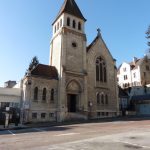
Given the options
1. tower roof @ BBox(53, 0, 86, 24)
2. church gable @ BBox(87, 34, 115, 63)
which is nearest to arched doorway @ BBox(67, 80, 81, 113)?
church gable @ BBox(87, 34, 115, 63)

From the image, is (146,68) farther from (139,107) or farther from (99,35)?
(99,35)

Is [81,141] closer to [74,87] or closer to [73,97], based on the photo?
[74,87]

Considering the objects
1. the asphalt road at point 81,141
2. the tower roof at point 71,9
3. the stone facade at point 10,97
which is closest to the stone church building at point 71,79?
the tower roof at point 71,9

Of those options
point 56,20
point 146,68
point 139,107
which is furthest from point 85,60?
point 146,68

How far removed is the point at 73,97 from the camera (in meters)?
37.1

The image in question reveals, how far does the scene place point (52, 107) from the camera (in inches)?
1328

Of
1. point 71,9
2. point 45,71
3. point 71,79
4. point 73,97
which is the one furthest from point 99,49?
point 45,71

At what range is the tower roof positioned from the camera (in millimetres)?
40206

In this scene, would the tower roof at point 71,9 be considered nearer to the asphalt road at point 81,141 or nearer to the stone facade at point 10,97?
the stone facade at point 10,97

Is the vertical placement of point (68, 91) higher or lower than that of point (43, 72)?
lower

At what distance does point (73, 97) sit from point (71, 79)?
→ 148 inches

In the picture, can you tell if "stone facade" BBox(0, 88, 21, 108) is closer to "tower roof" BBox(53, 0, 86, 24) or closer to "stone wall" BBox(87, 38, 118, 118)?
"stone wall" BBox(87, 38, 118, 118)

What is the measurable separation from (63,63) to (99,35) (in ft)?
43.3

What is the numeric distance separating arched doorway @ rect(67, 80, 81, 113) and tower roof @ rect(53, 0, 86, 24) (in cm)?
1479
